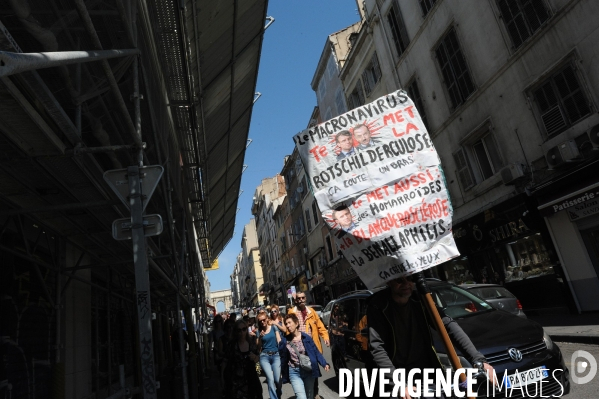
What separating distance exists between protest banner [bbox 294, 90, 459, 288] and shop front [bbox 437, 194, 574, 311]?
11440 millimetres

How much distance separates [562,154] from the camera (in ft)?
39.2

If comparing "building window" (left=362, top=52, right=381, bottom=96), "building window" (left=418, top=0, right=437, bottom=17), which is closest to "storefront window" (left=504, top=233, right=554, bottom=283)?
"building window" (left=418, top=0, right=437, bottom=17)

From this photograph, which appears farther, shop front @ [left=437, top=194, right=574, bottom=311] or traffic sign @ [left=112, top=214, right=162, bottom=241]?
shop front @ [left=437, top=194, right=574, bottom=311]

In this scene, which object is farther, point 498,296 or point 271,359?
point 498,296

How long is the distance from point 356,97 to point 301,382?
72.9 feet

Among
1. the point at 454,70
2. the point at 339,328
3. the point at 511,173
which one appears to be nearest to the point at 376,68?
the point at 454,70

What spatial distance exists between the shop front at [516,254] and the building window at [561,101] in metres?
2.50

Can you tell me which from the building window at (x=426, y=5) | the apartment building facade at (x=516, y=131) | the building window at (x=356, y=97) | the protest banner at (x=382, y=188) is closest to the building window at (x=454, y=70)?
the apartment building facade at (x=516, y=131)

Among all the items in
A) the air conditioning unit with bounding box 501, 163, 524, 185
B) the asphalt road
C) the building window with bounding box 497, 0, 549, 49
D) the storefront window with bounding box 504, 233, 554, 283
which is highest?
the building window with bounding box 497, 0, 549, 49

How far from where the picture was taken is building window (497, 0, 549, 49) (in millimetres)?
12828

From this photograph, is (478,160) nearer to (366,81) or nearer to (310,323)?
(366,81)

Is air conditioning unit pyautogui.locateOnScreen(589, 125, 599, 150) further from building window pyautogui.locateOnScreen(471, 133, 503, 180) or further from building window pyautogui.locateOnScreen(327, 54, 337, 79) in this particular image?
building window pyautogui.locateOnScreen(327, 54, 337, 79)

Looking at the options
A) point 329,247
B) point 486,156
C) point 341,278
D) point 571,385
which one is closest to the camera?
point 571,385

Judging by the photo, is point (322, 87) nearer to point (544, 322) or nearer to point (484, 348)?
point (544, 322)
